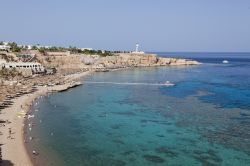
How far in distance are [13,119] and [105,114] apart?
1245 cm

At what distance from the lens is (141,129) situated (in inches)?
1663

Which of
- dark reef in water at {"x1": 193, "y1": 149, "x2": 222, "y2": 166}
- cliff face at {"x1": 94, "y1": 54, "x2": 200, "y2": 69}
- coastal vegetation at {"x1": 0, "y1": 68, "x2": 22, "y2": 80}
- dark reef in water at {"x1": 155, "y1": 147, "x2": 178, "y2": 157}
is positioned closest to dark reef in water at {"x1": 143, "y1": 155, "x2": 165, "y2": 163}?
dark reef in water at {"x1": 155, "y1": 147, "x2": 178, "y2": 157}

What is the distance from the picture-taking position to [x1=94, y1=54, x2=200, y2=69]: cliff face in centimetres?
14818

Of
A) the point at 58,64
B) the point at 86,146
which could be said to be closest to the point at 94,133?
the point at 86,146

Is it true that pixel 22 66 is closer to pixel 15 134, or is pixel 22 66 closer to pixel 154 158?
pixel 15 134

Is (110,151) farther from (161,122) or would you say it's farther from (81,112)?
(81,112)

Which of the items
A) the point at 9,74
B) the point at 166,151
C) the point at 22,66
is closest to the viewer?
the point at 166,151

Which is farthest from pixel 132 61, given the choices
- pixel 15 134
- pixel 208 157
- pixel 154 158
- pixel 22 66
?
pixel 154 158

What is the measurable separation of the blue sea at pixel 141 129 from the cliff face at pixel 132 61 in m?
77.4

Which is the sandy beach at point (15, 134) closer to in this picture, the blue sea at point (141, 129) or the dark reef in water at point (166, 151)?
the blue sea at point (141, 129)

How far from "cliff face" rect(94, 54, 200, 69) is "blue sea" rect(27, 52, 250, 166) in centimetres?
7745

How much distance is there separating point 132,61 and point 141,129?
120 m

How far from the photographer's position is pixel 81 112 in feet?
171

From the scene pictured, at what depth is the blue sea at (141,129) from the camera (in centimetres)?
3206
